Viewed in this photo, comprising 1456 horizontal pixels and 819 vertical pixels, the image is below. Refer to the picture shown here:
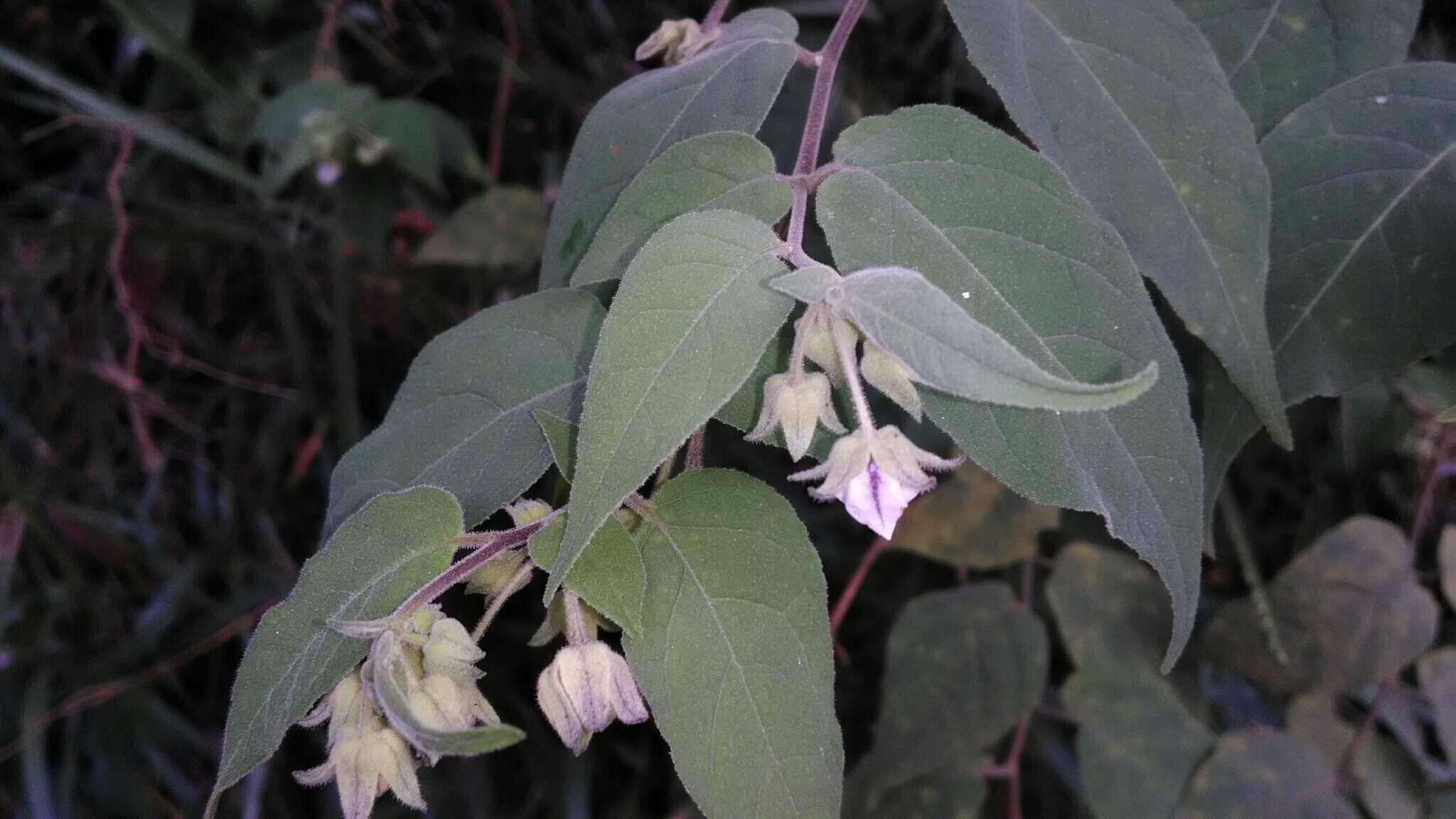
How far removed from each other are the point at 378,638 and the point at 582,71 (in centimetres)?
169

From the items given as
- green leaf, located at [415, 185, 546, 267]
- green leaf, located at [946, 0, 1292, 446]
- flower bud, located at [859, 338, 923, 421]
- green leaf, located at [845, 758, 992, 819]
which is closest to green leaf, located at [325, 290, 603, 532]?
flower bud, located at [859, 338, 923, 421]

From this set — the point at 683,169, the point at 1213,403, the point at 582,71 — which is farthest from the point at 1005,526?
the point at 582,71

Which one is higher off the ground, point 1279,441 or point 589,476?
point 589,476

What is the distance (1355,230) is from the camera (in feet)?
2.49

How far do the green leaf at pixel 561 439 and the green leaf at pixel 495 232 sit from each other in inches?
38.4

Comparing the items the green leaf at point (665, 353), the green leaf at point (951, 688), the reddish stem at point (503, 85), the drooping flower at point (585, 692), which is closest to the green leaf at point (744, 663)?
the drooping flower at point (585, 692)

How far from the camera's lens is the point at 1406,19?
2.65ft

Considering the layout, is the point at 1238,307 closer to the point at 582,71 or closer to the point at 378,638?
the point at 378,638

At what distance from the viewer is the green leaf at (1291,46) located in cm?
82

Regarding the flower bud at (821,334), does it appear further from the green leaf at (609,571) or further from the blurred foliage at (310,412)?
the blurred foliage at (310,412)

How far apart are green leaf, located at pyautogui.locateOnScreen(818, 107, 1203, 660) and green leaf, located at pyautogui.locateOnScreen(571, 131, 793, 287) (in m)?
0.05

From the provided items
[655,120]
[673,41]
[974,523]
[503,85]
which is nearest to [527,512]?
[655,120]

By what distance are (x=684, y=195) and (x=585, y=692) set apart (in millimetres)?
316

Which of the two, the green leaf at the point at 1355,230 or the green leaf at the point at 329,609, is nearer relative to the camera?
the green leaf at the point at 329,609
